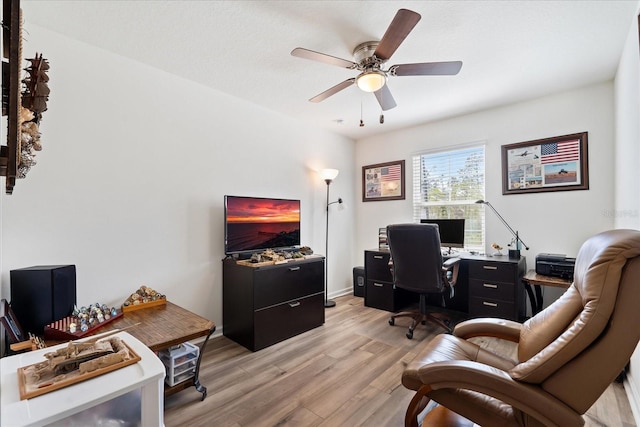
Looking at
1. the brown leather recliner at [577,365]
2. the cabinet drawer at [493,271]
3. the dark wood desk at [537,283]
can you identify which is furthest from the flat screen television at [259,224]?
the dark wood desk at [537,283]

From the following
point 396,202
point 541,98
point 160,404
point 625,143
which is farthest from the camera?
point 396,202

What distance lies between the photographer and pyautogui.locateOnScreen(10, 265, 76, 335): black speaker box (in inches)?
65.3

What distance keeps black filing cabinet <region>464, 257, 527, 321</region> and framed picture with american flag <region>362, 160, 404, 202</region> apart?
1545mm

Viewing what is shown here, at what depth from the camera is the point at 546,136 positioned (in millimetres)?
3080

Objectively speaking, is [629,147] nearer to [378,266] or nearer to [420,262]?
[420,262]

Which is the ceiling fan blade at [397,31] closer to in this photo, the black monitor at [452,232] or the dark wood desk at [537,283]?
the black monitor at [452,232]

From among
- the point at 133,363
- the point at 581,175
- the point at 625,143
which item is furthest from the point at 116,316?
the point at 581,175

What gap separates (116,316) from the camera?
1.95 m

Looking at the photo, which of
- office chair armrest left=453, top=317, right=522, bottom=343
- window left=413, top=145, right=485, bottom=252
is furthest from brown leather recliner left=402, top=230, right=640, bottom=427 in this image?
window left=413, top=145, right=485, bottom=252

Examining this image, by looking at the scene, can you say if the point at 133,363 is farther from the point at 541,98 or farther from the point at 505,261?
the point at 541,98

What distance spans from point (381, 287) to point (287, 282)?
1439mm

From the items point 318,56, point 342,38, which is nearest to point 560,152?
point 342,38

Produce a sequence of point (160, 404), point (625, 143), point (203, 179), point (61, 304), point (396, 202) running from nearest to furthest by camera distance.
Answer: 1. point (160, 404)
2. point (61, 304)
3. point (625, 143)
4. point (203, 179)
5. point (396, 202)

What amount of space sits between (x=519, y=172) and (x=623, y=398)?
2201 millimetres
